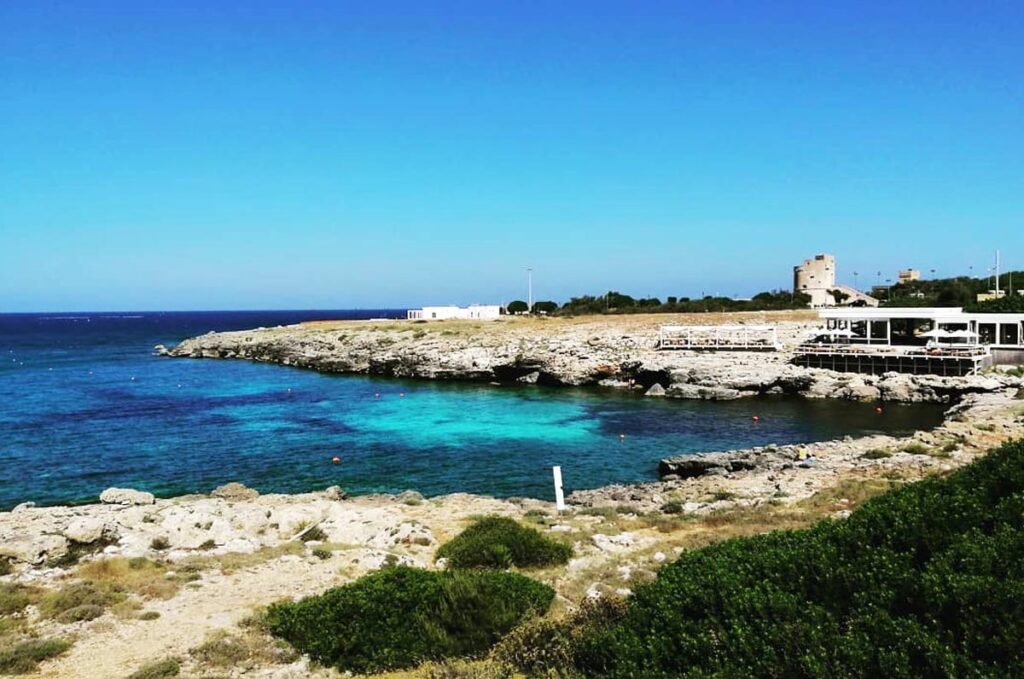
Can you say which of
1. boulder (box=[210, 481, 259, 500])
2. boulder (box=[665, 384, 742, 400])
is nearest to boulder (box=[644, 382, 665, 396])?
boulder (box=[665, 384, 742, 400])

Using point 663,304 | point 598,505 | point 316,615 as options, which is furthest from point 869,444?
point 663,304

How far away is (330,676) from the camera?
8.78 m

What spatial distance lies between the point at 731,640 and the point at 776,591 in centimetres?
90

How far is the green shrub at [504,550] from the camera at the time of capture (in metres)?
13.2

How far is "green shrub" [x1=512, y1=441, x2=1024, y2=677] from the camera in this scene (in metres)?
5.72

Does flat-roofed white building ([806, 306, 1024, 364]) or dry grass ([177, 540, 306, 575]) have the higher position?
flat-roofed white building ([806, 306, 1024, 364])

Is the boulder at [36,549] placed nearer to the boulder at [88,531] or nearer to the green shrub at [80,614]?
the boulder at [88,531]

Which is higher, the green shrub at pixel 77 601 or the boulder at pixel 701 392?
the green shrub at pixel 77 601

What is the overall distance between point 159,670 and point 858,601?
28.3 feet

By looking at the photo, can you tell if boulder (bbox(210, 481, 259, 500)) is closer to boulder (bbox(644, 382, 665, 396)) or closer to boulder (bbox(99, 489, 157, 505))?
boulder (bbox(99, 489, 157, 505))

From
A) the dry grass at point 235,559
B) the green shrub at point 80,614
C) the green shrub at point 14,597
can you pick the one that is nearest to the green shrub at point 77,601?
the green shrub at point 80,614

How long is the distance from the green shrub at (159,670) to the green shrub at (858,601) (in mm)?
4729

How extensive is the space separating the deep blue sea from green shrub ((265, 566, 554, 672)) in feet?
50.7

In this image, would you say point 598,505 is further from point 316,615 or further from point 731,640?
point 731,640
